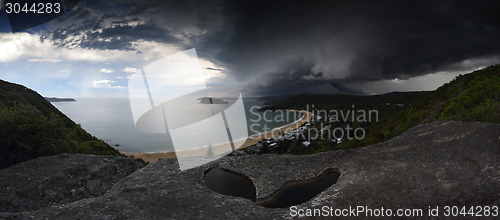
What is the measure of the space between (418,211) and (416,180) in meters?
2.10

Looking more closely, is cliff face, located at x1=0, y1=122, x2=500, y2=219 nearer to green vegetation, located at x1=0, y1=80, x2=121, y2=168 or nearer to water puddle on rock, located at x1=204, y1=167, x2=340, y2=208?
water puddle on rock, located at x1=204, y1=167, x2=340, y2=208

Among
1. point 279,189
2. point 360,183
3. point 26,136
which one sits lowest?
point 279,189

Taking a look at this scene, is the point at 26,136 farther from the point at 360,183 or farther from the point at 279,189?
the point at 360,183

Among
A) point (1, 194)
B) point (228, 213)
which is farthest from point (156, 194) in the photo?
point (1, 194)

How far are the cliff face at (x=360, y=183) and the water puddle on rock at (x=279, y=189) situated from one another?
0.41 metres

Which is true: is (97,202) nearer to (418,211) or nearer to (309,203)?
(309,203)

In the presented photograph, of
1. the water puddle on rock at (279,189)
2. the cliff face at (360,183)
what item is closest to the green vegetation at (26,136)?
the cliff face at (360,183)

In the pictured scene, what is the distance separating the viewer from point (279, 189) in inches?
469

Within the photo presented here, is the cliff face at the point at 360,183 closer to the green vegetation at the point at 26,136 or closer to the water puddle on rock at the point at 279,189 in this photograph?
the water puddle on rock at the point at 279,189

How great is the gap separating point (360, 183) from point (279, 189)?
4040 mm

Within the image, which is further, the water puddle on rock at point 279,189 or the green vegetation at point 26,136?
the green vegetation at point 26,136

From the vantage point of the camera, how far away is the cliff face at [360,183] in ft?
26.8

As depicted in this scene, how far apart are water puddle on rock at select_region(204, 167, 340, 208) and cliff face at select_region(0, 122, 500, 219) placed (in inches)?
16.1

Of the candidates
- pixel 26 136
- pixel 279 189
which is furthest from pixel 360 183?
pixel 26 136
